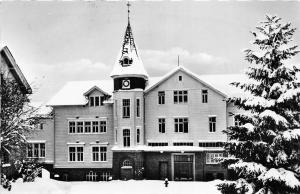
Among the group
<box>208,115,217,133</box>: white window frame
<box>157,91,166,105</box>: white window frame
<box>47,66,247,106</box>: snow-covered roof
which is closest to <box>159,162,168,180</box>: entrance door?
<box>208,115,217,133</box>: white window frame

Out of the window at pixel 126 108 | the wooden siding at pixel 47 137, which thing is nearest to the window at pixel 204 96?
the window at pixel 126 108

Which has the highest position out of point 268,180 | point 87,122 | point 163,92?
point 163,92

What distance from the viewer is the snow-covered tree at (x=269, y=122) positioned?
16547 millimetres

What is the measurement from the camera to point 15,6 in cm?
2234

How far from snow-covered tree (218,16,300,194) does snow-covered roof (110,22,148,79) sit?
2138cm

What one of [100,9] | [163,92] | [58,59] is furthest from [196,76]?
[100,9]

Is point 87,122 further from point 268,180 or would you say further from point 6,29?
point 268,180

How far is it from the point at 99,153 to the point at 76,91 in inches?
261

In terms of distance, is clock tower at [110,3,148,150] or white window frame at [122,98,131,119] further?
white window frame at [122,98,131,119]

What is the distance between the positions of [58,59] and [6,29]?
840 cm

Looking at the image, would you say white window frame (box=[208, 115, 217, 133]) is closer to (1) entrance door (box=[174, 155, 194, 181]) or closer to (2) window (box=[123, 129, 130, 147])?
(1) entrance door (box=[174, 155, 194, 181])

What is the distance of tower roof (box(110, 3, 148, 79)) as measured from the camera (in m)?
38.8

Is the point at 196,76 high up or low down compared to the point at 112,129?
up

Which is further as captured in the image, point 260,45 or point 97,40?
point 97,40
